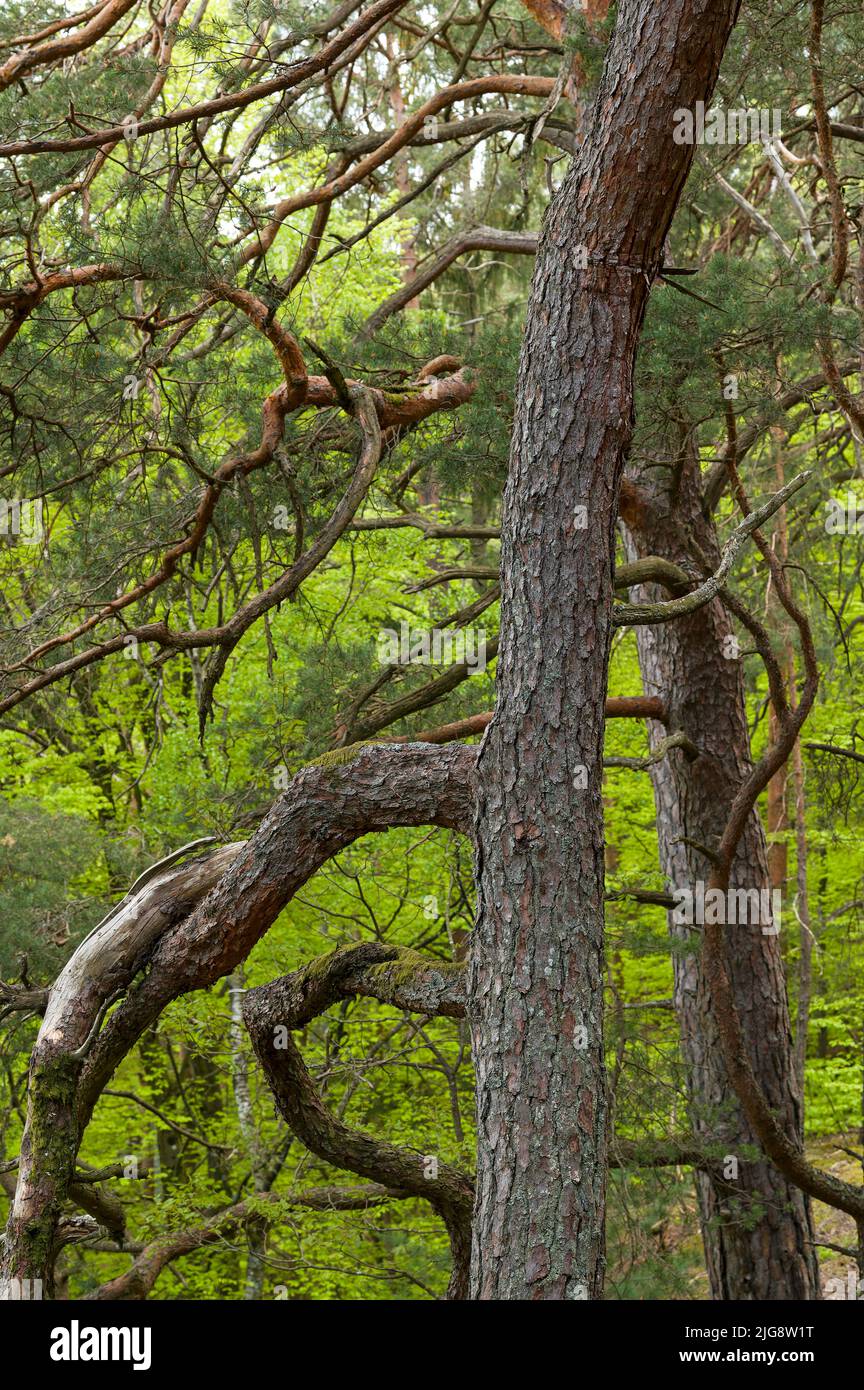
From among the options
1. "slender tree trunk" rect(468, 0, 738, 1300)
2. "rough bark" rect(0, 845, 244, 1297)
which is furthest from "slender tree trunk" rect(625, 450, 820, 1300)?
"rough bark" rect(0, 845, 244, 1297)

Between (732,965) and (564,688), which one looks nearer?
(564,688)

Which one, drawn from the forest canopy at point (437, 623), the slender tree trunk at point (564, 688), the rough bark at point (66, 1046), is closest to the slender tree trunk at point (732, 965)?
the forest canopy at point (437, 623)

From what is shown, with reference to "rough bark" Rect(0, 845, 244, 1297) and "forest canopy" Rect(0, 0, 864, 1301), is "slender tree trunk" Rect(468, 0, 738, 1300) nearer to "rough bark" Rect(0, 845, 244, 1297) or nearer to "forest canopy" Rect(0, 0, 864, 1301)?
"forest canopy" Rect(0, 0, 864, 1301)

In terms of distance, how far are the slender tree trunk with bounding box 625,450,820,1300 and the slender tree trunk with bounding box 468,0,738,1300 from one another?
3.06 metres

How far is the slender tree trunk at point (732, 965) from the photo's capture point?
6926 mm

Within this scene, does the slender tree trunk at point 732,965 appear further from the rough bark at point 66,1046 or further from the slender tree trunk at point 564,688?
the rough bark at point 66,1046

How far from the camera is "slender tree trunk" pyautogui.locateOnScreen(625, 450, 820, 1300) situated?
6.93 m

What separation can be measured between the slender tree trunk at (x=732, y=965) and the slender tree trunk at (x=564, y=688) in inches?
120

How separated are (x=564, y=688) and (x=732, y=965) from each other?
3.75 metres

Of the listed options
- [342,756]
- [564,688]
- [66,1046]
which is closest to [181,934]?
[66,1046]

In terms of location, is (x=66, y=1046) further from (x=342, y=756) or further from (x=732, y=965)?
(x=732, y=965)

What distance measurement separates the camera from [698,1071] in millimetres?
7219

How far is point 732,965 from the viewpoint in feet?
23.3

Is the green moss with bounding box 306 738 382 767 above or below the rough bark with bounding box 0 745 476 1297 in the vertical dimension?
above
